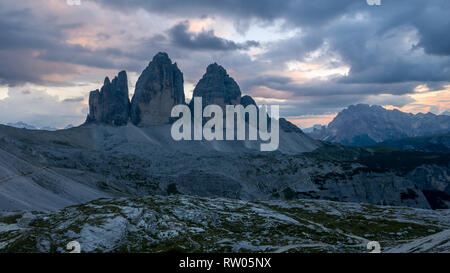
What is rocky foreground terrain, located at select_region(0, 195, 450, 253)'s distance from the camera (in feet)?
190

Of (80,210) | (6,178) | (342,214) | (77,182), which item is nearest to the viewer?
(80,210)

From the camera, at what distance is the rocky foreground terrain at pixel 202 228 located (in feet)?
190

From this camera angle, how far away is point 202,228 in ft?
246

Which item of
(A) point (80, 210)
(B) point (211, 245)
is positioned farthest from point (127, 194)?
(B) point (211, 245)

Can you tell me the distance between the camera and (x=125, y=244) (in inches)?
2435
